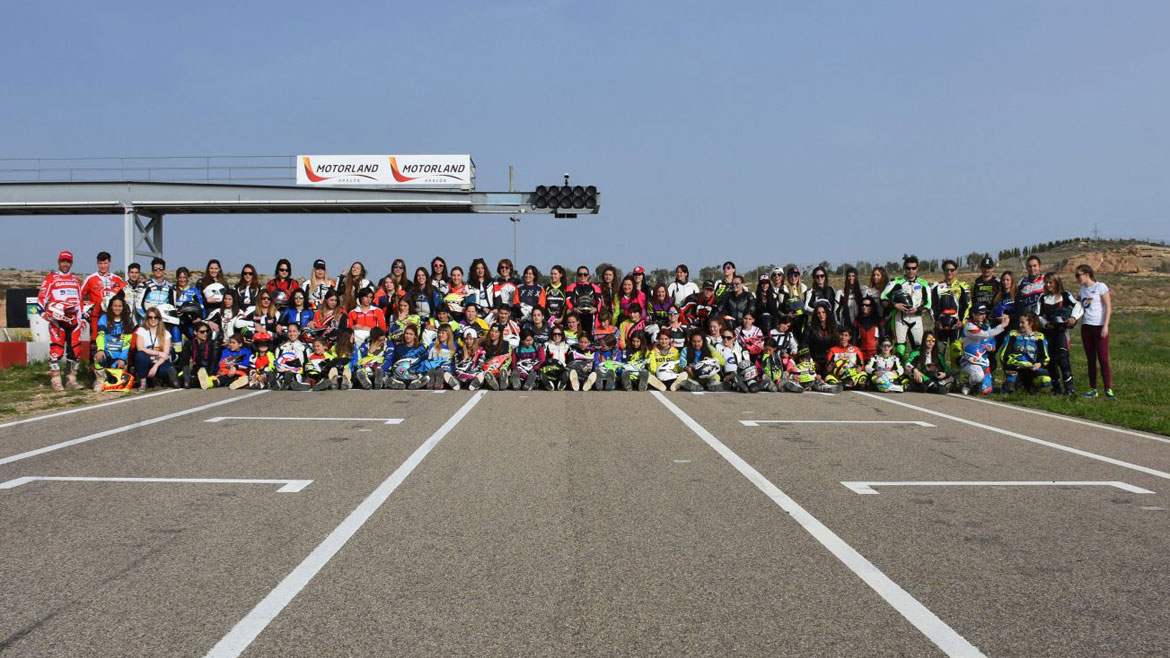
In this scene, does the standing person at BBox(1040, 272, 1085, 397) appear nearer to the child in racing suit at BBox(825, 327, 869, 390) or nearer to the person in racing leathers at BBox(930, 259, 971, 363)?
the person in racing leathers at BBox(930, 259, 971, 363)

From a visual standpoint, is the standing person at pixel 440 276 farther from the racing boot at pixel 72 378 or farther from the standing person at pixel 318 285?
the racing boot at pixel 72 378

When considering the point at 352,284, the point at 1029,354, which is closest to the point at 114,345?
the point at 352,284

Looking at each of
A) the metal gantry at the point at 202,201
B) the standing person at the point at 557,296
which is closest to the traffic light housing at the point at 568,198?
the metal gantry at the point at 202,201

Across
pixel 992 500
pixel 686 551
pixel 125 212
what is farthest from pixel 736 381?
pixel 125 212

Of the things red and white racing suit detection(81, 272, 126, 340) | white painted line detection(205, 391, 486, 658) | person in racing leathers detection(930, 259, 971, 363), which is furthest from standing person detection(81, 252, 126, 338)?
person in racing leathers detection(930, 259, 971, 363)

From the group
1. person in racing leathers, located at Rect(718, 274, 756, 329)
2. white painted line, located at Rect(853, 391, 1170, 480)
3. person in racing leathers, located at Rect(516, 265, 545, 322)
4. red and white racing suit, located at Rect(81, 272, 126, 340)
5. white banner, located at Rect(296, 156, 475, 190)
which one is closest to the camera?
white painted line, located at Rect(853, 391, 1170, 480)

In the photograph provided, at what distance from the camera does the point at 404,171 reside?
4278 cm

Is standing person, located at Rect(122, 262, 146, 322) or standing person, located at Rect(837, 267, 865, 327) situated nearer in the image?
standing person, located at Rect(122, 262, 146, 322)

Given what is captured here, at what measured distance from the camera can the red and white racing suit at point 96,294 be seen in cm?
1505

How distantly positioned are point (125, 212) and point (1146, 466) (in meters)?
40.2

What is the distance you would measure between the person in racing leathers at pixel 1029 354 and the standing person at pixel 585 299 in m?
6.92

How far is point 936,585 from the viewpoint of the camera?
4422 mm

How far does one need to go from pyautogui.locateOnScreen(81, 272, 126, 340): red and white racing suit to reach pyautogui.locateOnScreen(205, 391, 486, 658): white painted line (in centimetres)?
1018

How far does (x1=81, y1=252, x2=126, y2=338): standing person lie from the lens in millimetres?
15062
